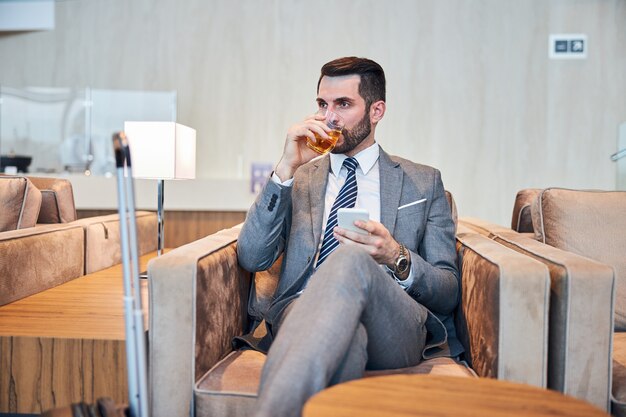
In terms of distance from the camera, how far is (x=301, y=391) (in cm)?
121

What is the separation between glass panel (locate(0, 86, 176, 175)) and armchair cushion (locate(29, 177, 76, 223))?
189 centimetres

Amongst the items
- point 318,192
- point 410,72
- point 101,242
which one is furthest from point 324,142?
point 410,72

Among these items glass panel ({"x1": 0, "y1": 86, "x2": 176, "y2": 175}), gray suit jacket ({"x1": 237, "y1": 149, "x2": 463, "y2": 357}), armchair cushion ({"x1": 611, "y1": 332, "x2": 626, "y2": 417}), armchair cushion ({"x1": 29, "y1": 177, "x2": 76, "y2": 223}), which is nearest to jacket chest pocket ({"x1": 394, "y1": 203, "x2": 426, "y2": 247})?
gray suit jacket ({"x1": 237, "y1": 149, "x2": 463, "y2": 357})

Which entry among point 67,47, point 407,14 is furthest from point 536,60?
point 67,47

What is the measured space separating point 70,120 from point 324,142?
12.4 feet

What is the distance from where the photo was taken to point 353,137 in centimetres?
219

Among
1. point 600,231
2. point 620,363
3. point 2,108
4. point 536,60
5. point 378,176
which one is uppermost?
point 536,60

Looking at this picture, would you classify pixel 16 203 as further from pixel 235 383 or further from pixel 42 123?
pixel 42 123

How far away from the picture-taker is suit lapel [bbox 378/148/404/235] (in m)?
2.05

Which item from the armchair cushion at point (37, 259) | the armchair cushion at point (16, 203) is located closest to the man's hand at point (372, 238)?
the armchair cushion at point (37, 259)

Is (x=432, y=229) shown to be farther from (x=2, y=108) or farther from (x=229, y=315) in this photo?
(x=2, y=108)

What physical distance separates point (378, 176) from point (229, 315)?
0.72 m

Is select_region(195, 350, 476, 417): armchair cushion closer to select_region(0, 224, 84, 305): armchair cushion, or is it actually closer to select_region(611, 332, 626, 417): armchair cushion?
select_region(611, 332, 626, 417): armchair cushion

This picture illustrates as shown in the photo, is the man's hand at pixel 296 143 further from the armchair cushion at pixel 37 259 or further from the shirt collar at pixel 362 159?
the armchair cushion at pixel 37 259
